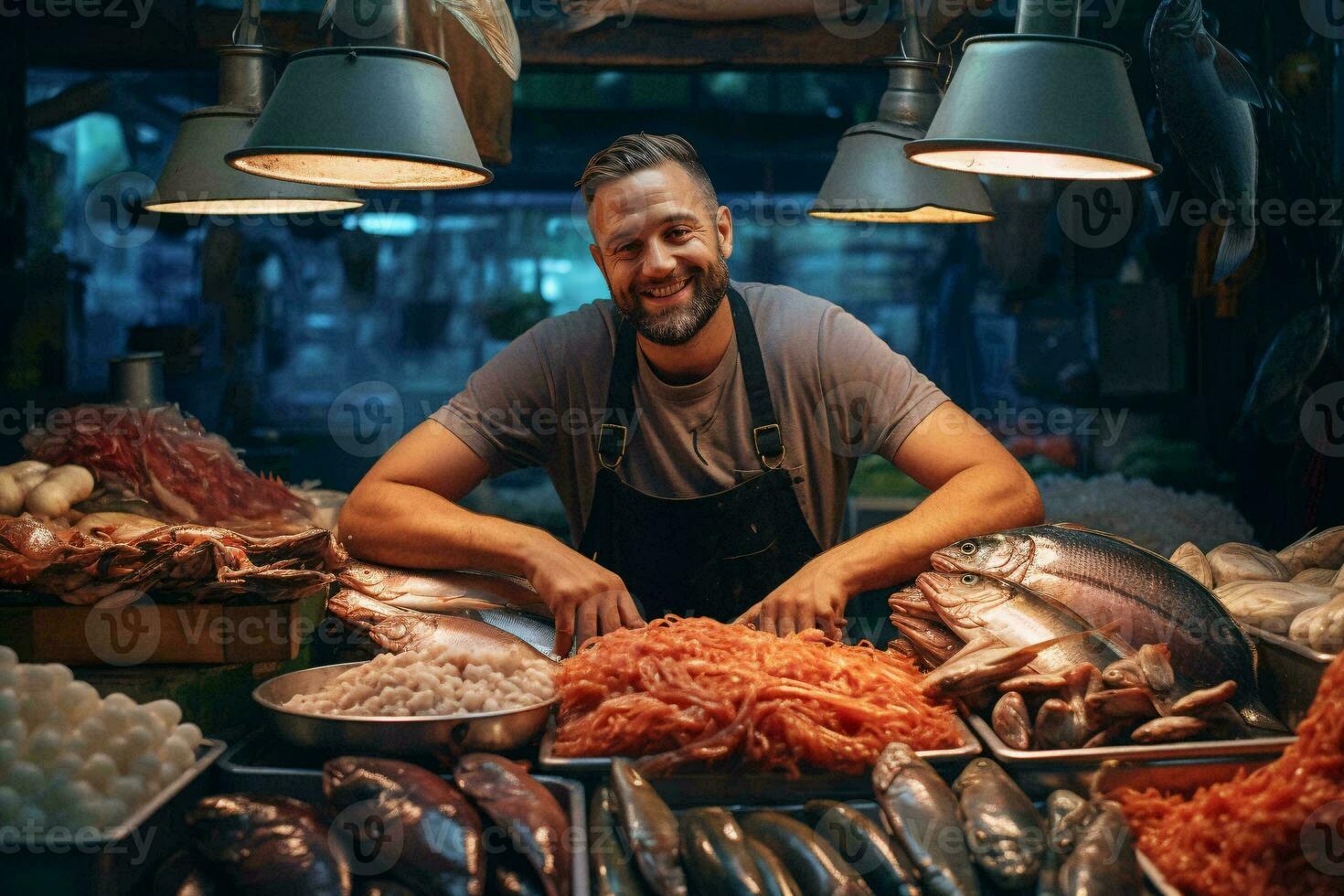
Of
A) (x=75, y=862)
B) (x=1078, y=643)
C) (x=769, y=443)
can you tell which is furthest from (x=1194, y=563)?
(x=75, y=862)

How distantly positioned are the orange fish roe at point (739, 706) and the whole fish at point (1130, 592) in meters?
0.40

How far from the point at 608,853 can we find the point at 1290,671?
137 centimetres

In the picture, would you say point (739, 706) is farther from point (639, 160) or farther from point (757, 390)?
point (639, 160)

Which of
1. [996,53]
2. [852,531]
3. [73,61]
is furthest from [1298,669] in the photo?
[73,61]

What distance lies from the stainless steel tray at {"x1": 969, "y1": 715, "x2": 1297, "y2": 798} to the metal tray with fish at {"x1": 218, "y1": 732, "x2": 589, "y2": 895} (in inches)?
27.7

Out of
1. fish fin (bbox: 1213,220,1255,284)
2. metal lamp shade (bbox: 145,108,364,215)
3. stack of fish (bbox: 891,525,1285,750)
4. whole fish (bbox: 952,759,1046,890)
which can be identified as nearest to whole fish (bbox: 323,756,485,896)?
whole fish (bbox: 952,759,1046,890)

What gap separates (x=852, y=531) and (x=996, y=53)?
132 inches

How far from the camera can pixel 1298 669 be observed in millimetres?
2154

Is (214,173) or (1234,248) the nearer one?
(214,173)

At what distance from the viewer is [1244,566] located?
9.00 feet

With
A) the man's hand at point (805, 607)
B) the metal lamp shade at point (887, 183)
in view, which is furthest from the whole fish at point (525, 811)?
the metal lamp shade at point (887, 183)

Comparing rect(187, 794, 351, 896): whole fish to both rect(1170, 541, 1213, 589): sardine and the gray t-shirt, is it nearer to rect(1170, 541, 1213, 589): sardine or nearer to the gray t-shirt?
the gray t-shirt

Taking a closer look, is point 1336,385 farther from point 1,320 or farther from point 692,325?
point 1,320

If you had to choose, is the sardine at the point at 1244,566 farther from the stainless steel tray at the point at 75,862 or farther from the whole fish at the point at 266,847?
the stainless steel tray at the point at 75,862
